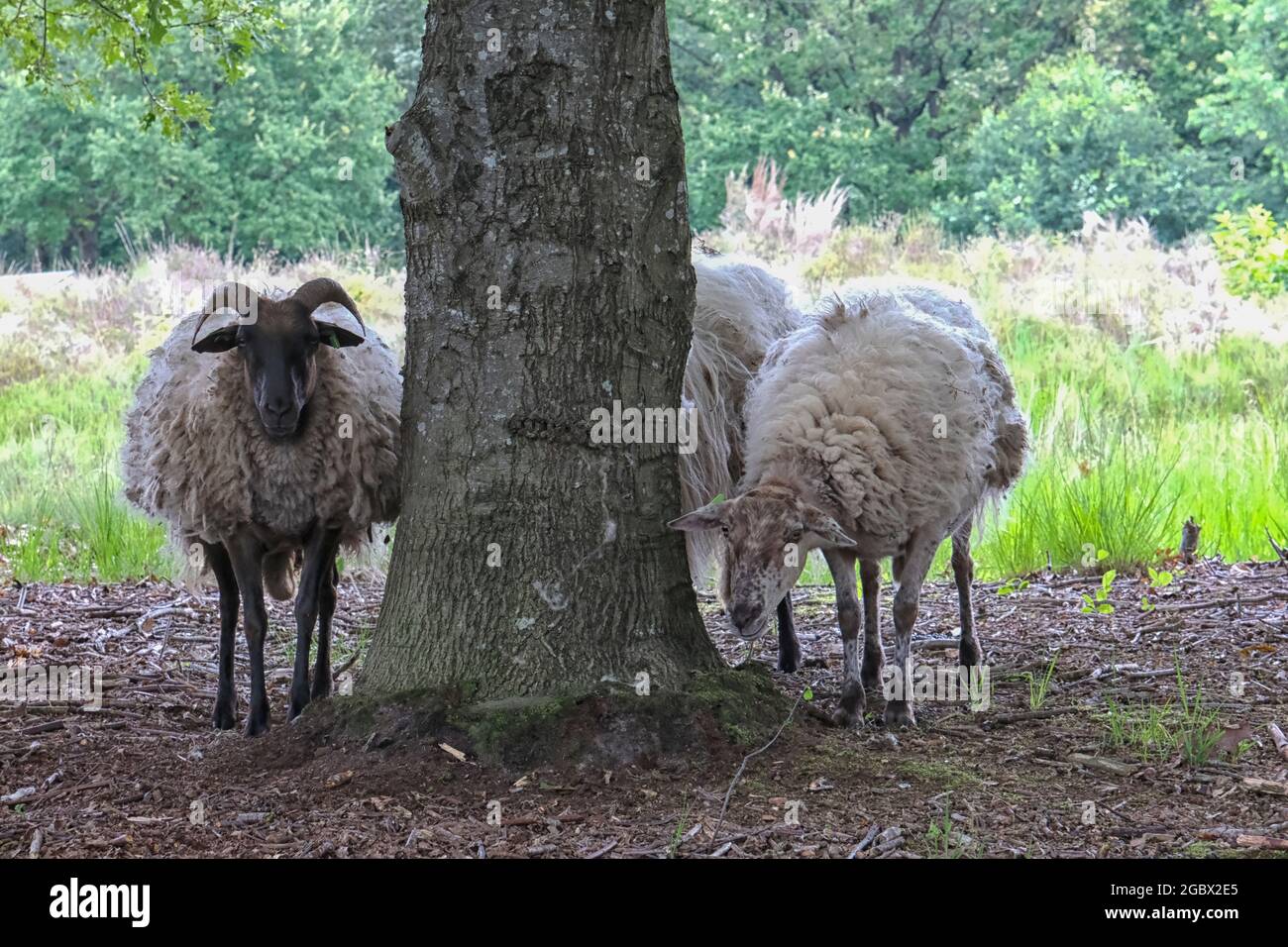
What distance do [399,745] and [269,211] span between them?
27.5 metres

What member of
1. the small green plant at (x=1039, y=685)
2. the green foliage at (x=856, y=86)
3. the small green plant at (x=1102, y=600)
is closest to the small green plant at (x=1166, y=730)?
the small green plant at (x=1039, y=685)

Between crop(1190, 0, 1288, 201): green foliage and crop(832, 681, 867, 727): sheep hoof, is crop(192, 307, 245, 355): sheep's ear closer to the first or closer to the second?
crop(832, 681, 867, 727): sheep hoof

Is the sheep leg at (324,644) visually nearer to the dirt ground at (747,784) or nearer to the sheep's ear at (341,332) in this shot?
the dirt ground at (747,784)

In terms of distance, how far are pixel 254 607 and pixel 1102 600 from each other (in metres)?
4.01

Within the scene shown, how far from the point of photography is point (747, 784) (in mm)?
4148

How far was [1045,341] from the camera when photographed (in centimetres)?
1383

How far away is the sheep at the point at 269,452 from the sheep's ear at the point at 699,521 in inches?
51.6

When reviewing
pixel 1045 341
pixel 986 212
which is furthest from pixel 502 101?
pixel 986 212

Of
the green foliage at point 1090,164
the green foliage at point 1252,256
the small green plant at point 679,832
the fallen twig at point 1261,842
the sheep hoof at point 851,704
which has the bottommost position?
the fallen twig at point 1261,842

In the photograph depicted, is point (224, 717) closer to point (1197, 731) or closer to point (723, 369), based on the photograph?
point (723, 369)

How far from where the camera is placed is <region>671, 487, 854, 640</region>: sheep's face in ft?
15.5

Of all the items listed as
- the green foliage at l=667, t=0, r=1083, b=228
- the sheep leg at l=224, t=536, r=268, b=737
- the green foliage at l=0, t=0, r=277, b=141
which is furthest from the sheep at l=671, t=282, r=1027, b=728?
the green foliage at l=667, t=0, r=1083, b=228

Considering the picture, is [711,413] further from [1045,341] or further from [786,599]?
[1045,341]

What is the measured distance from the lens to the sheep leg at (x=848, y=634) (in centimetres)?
500
